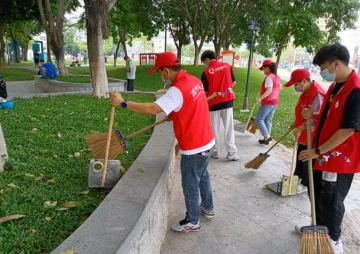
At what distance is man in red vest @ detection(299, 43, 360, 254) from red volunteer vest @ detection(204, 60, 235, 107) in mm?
2123

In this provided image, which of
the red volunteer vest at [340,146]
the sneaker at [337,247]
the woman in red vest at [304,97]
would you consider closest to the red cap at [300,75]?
the woman in red vest at [304,97]

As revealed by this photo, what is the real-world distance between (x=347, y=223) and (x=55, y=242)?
2810 millimetres

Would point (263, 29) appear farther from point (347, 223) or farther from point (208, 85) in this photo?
point (347, 223)

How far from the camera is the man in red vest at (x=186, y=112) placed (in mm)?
2328

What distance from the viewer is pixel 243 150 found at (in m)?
5.45

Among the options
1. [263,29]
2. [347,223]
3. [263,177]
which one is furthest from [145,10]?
[347,223]

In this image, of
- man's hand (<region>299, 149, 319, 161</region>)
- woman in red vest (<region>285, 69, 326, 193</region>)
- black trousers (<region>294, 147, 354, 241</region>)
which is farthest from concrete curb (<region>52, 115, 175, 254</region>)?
woman in red vest (<region>285, 69, 326, 193</region>)

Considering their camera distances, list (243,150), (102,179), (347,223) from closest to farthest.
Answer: (102,179) → (347,223) → (243,150)

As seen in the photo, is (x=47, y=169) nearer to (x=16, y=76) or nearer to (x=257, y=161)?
(x=257, y=161)

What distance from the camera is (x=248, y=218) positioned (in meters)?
3.17

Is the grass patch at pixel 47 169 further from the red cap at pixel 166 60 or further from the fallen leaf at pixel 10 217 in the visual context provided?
the red cap at pixel 166 60

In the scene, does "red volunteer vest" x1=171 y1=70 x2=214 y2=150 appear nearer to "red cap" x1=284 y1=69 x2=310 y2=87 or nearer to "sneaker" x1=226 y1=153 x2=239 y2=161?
"red cap" x1=284 y1=69 x2=310 y2=87

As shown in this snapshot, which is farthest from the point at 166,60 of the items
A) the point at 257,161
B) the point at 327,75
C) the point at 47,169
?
the point at 257,161

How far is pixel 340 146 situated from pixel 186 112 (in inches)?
46.2
